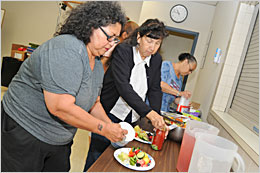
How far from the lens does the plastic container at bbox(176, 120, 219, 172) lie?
100 centimetres

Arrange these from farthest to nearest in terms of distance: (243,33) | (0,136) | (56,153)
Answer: (243,33), (56,153), (0,136)

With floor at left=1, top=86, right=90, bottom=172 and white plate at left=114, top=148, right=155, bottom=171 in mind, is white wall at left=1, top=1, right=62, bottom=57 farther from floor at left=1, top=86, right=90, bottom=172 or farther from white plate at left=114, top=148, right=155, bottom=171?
white plate at left=114, top=148, right=155, bottom=171

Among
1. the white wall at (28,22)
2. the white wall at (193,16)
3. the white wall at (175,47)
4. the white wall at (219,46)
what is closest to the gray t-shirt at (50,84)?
the white wall at (219,46)

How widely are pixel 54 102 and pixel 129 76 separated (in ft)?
2.41

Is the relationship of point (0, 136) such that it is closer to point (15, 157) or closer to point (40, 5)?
point (15, 157)

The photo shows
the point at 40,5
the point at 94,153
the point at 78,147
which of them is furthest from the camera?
the point at 40,5

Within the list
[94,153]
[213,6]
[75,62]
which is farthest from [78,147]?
[213,6]

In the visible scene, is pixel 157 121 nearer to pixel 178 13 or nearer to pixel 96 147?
pixel 96 147

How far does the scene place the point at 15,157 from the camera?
997 mm

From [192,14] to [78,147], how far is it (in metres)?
3.64

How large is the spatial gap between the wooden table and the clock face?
12.4 feet

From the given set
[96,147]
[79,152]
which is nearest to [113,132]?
[96,147]

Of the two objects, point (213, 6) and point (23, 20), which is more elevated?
point (213, 6)

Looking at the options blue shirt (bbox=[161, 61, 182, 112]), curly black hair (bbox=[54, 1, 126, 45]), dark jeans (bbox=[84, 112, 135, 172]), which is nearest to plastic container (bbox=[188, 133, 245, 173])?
curly black hair (bbox=[54, 1, 126, 45])
